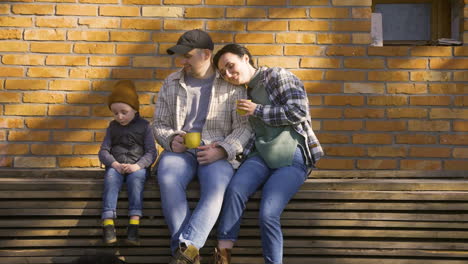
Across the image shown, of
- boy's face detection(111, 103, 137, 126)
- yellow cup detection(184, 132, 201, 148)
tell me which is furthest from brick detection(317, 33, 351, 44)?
boy's face detection(111, 103, 137, 126)

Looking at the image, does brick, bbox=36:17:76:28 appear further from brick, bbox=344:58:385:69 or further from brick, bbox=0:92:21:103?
brick, bbox=344:58:385:69

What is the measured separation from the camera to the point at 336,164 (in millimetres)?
4145

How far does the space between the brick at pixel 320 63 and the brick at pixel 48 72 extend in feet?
5.53

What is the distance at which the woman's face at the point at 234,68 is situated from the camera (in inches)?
134

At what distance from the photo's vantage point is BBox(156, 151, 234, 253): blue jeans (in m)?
3.08

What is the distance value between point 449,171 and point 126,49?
7.78 ft

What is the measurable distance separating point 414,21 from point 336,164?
49.0 inches

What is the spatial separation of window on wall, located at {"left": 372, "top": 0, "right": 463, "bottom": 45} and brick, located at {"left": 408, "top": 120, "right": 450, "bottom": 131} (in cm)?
63

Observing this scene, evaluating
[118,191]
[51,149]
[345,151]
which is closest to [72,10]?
[51,149]

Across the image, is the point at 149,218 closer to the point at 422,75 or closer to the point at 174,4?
the point at 174,4

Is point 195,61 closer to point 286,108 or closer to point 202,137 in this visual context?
point 202,137

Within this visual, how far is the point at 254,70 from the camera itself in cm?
355

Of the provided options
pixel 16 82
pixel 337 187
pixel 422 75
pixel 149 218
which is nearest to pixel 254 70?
pixel 337 187

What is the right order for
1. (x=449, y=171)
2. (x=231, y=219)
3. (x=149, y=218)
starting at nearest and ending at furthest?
(x=231, y=219) < (x=149, y=218) < (x=449, y=171)
